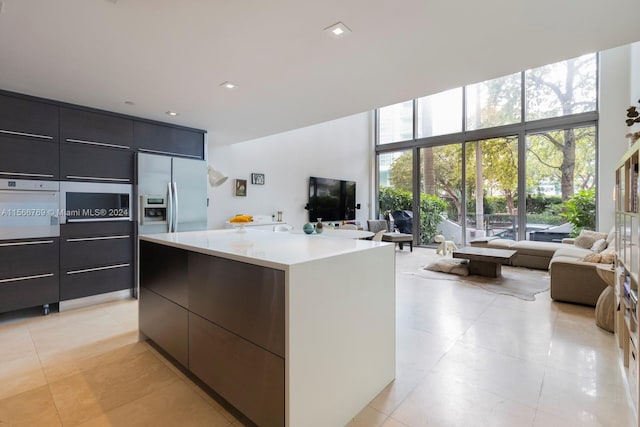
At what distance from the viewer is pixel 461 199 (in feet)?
22.9

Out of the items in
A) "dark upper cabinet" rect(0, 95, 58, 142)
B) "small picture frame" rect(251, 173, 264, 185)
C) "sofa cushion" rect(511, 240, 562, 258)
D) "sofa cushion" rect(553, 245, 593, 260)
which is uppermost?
"dark upper cabinet" rect(0, 95, 58, 142)

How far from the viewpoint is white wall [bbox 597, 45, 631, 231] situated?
5133 millimetres

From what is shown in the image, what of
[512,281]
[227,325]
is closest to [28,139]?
[227,325]

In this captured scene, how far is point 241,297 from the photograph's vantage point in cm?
155

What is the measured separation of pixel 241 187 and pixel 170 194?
1700 mm

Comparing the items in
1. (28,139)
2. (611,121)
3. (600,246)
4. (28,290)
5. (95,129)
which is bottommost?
(28,290)

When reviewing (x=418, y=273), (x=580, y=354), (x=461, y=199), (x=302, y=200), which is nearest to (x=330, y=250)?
(x=580, y=354)

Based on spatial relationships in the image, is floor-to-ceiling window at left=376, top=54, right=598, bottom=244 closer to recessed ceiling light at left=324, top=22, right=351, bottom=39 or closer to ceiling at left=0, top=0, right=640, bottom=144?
ceiling at left=0, top=0, right=640, bottom=144

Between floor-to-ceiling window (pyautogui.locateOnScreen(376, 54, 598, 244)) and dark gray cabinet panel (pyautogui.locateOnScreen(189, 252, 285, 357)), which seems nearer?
dark gray cabinet panel (pyautogui.locateOnScreen(189, 252, 285, 357))

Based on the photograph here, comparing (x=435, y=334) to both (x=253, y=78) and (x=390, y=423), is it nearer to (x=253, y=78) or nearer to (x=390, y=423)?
(x=390, y=423)

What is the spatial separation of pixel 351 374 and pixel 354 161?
6.86 metres

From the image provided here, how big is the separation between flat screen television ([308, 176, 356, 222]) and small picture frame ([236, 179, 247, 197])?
1.67 metres

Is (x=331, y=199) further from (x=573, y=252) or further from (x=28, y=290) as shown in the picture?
(x=28, y=290)

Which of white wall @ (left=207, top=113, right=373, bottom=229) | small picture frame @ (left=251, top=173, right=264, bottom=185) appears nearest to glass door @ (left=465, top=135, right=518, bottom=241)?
white wall @ (left=207, top=113, right=373, bottom=229)
